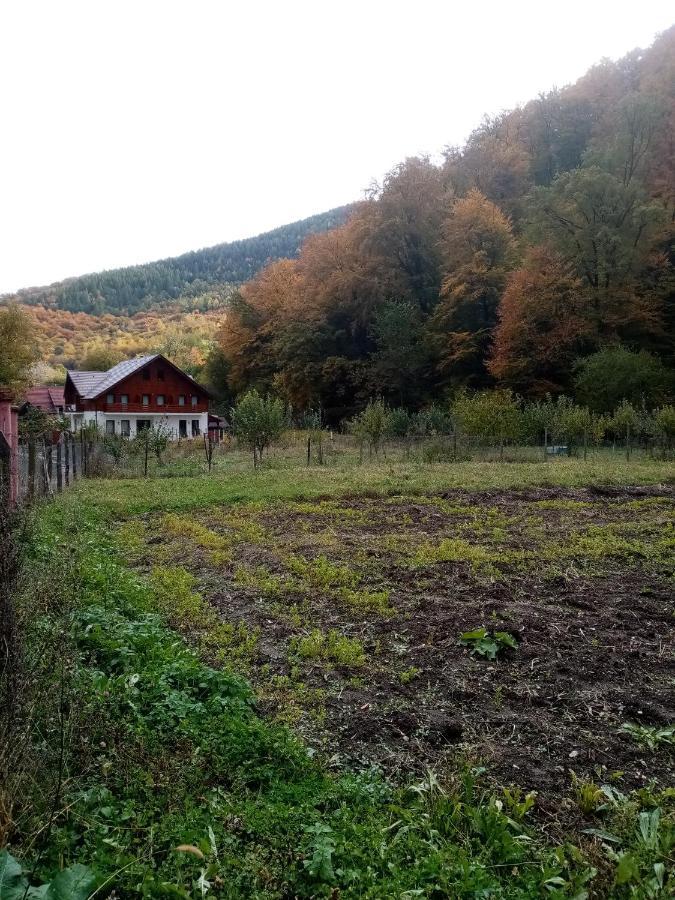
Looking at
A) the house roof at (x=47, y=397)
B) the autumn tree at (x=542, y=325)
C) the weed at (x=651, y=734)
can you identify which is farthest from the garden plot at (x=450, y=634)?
the house roof at (x=47, y=397)

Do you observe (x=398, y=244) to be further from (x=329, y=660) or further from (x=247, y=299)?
(x=329, y=660)

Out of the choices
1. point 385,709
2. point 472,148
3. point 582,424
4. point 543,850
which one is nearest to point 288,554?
point 385,709

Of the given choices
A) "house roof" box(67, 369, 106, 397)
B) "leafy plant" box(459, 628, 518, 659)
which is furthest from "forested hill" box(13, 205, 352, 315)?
"leafy plant" box(459, 628, 518, 659)

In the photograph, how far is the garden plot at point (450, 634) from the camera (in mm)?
3352

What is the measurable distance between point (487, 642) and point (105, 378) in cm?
4536

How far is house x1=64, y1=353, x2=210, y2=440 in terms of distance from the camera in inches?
1662

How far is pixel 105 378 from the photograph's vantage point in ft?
147

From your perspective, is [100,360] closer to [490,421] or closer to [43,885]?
[490,421]

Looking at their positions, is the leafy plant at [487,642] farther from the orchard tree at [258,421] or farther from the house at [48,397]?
the house at [48,397]

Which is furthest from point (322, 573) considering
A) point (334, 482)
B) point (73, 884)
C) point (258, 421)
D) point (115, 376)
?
point (115, 376)

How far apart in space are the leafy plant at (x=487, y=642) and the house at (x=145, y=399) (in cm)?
3927

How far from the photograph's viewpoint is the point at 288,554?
7.84 metres

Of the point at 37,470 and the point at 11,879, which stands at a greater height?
the point at 37,470

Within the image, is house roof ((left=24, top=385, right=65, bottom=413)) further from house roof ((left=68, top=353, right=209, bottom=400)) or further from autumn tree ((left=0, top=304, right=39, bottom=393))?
autumn tree ((left=0, top=304, right=39, bottom=393))
